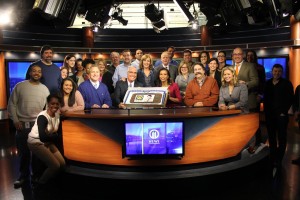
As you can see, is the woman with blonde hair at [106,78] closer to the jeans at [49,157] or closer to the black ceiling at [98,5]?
the black ceiling at [98,5]

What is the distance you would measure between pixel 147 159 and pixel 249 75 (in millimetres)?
2316

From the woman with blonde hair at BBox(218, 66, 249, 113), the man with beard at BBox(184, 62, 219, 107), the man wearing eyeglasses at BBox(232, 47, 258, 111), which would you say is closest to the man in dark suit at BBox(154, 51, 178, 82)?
the man with beard at BBox(184, 62, 219, 107)

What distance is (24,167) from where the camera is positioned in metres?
4.37

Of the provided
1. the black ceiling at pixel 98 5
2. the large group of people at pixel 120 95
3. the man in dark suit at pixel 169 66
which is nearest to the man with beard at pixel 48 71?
the large group of people at pixel 120 95

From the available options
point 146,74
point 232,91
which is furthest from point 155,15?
point 232,91

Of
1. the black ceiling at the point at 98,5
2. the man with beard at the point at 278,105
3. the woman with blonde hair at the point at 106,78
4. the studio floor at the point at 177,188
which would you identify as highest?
the black ceiling at the point at 98,5

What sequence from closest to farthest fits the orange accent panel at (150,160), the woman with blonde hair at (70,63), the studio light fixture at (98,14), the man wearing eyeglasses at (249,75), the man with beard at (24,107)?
1. the orange accent panel at (150,160)
2. the man with beard at (24,107)
3. the man wearing eyeglasses at (249,75)
4. the woman with blonde hair at (70,63)
5. the studio light fixture at (98,14)

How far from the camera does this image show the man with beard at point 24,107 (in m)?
4.23

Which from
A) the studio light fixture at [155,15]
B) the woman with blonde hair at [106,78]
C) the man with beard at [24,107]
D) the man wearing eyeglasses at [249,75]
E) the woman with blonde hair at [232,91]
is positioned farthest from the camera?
the studio light fixture at [155,15]

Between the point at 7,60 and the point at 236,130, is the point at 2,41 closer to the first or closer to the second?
the point at 7,60

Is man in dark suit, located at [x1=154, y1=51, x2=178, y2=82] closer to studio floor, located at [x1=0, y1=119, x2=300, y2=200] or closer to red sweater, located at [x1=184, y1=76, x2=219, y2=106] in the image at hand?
red sweater, located at [x1=184, y1=76, x2=219, y2=106]

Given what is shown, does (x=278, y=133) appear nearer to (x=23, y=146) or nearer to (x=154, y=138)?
(x=154, y=138)

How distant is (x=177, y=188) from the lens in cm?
387

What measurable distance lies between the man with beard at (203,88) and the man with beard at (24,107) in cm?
225
